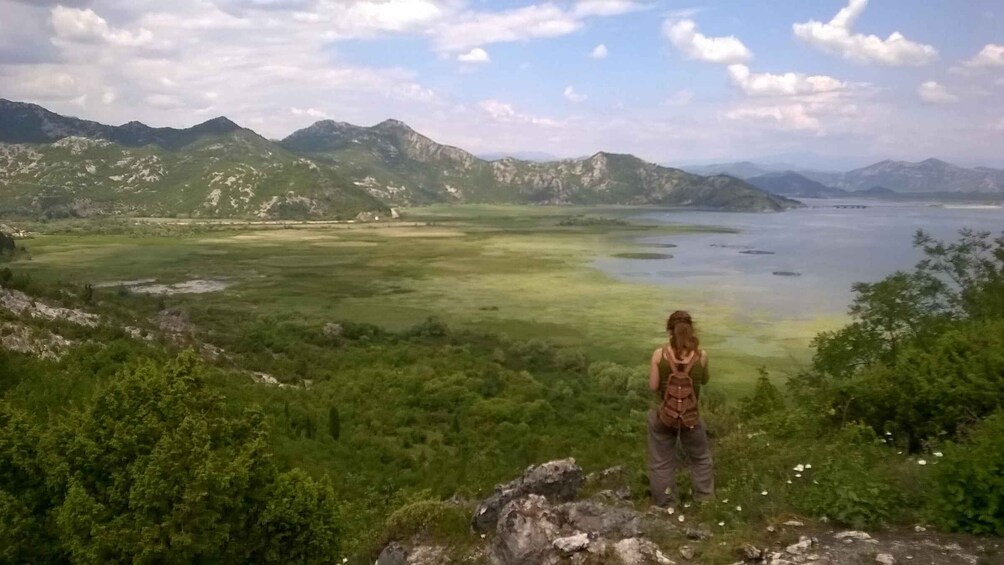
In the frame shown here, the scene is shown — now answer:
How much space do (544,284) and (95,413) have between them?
79646 millimetres

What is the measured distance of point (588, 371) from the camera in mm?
51875

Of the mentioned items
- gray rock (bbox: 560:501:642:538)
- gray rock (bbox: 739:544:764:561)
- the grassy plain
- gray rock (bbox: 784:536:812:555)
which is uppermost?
gray rock (bbox: 784:536:812:555)

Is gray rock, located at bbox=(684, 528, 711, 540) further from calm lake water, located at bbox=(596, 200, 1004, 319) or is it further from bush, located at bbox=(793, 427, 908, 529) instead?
calm lake water, located at bbox=(596, 200, 1004, 319)

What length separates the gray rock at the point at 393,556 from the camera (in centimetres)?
882

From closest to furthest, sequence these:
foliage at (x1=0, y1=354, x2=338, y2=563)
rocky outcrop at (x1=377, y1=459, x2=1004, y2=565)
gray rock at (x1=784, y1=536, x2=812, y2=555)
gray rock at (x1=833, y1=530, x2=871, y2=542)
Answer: rocky outcrop at (x1=377, y1=459, x2=1004, y2=565)
gray rock at (x1=784, y1=536, x2=812, y2=555)
gray rock at (x1=833, y1=530, x2=871, y2=542)
foliage at (x1=0, y1=354, x2=338, y2=563)

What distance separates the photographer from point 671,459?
8.32 meters

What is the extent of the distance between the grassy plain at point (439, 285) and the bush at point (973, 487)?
1588 inches

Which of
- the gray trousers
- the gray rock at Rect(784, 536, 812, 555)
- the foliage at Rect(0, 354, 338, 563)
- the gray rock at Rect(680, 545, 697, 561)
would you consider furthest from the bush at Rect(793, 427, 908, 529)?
the foliage at Rect(0, 354, 338, 563)

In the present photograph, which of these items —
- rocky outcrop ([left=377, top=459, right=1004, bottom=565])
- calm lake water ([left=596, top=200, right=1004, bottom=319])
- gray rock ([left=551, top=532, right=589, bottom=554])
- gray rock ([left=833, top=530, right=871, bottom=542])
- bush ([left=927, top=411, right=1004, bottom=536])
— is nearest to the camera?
bush ([left=927, top=411, right=1004, bottom=536])

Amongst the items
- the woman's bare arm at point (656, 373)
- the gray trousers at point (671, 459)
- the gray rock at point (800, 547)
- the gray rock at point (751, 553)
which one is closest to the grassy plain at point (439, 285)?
the gray trousers at point (671, 459)

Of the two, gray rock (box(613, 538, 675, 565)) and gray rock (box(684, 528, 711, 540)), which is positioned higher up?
gray rock (box(613, 538, 675, 565))

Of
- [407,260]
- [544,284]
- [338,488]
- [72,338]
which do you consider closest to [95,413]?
[338,488]

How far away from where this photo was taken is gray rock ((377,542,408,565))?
8.82 m

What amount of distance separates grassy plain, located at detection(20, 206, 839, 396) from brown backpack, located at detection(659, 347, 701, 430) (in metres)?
39.6
